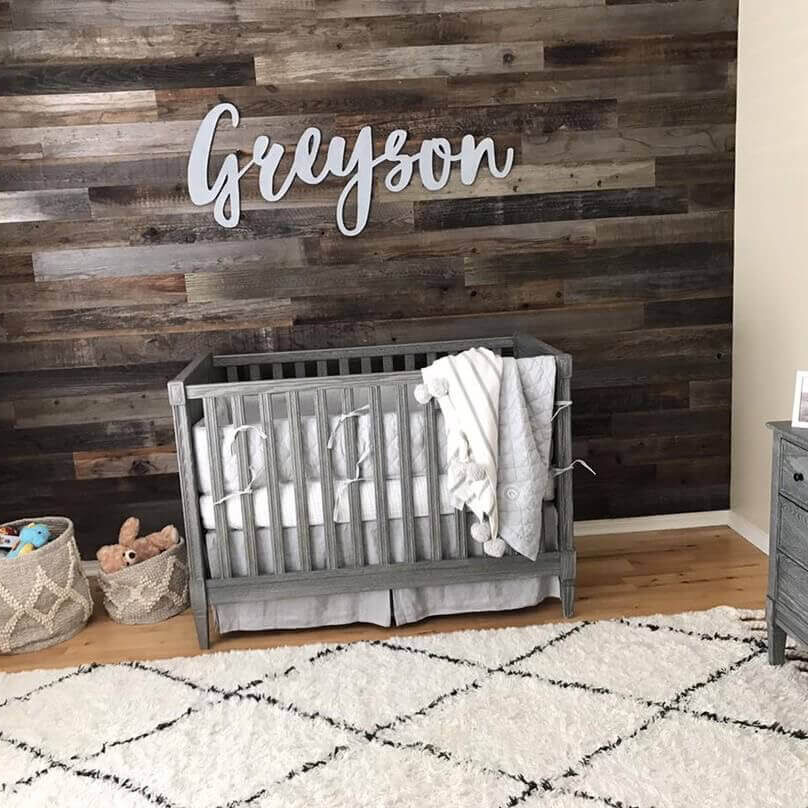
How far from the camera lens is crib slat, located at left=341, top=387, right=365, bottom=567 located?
2.57 meters

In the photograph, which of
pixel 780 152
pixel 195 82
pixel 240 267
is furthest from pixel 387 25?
pixel 780 152

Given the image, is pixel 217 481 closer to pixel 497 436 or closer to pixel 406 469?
pixel 406 469

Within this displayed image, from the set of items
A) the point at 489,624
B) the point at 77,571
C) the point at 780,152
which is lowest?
the point at 489,624

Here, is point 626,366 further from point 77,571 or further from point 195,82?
point 77,571

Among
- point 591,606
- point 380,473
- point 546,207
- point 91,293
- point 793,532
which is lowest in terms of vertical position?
point 591,606

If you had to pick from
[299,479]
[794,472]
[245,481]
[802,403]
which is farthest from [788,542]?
[245,481]

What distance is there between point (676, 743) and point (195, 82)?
7.83 ft

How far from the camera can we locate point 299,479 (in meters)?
2.60

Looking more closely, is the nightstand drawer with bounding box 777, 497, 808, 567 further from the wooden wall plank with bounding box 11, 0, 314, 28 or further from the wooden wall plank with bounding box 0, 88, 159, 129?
the wooden wall plank with bounding box 0, 88, 159, 129

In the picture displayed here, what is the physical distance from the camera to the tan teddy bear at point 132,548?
2.85 meters

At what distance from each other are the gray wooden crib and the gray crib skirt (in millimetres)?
11

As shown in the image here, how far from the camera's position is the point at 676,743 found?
2.03 m

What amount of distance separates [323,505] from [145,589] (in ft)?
2.10

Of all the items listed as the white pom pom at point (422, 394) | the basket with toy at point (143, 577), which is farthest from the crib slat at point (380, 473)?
the basket with toy at point (143, 577)
